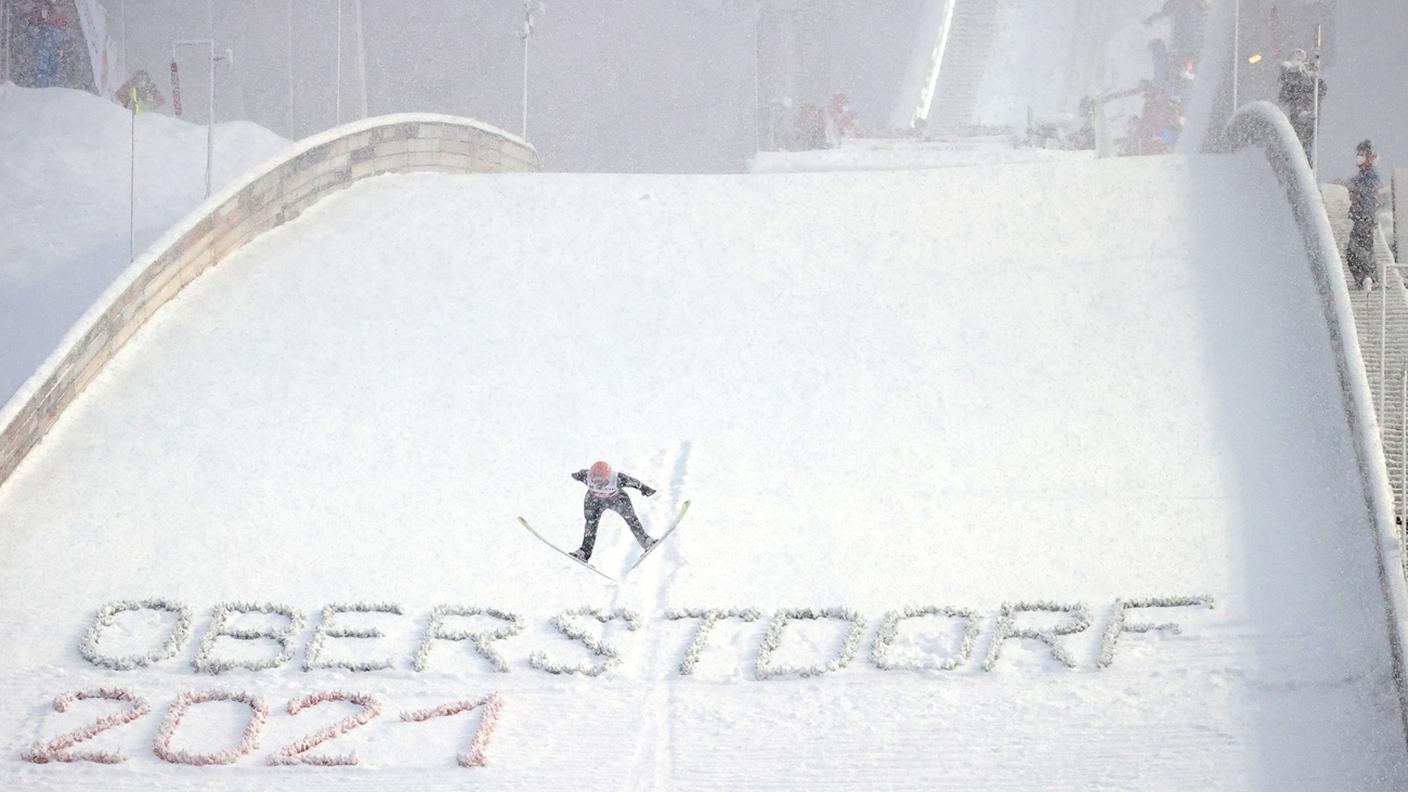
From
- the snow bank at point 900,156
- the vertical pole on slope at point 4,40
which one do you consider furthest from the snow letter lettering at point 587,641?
the snow bank at point 900,156

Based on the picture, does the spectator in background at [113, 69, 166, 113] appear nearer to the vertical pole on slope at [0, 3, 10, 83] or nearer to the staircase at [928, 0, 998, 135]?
the vertical pole on slope at [0, 3, 10, 83]

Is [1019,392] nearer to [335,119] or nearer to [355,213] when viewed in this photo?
[355,213]

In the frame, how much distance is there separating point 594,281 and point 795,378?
2.82 m

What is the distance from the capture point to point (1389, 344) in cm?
1298

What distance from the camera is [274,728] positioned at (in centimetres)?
922

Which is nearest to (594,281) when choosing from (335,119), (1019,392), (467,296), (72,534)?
(467,296)

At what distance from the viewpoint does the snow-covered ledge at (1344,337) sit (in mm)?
9383

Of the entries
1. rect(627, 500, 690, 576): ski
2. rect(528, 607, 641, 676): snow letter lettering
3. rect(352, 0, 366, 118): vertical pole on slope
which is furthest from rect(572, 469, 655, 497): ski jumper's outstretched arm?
rect(352, 0, 366, 118): vertical pole on slope

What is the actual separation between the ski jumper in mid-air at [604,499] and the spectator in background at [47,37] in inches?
627

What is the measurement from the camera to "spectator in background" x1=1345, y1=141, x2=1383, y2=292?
47.7 feet

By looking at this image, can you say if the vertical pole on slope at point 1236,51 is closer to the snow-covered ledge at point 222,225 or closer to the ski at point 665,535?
the snow-covered ledge at point 222,225

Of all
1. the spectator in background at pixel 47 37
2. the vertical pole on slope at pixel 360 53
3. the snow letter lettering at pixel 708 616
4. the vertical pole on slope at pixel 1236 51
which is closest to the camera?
the snow letter lettering at pixel 708 616

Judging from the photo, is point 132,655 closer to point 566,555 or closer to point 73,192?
point 566,555

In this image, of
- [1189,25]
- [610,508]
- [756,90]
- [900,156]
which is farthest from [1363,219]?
[756,90]
